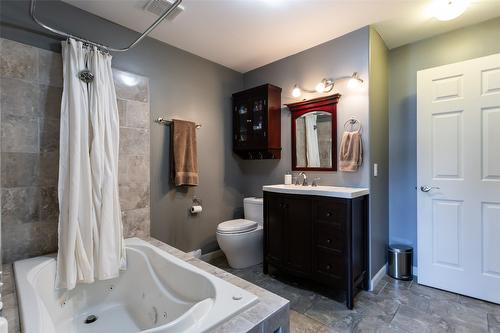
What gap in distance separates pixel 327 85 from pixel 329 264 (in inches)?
66.7

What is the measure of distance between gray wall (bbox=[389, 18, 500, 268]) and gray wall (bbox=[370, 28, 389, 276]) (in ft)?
0.24

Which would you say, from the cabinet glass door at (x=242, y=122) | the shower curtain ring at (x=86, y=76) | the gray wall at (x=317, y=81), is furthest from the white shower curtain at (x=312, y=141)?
the shower curtain ring at (x=86, y=76)

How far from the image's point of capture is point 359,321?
169 centimetres

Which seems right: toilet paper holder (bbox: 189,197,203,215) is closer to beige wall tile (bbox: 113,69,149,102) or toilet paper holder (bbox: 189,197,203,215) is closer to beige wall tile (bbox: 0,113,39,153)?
beige wall tile (bbox: 113,69,149,102)

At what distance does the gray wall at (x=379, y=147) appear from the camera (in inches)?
86.4

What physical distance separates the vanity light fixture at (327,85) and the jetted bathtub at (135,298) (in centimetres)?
197

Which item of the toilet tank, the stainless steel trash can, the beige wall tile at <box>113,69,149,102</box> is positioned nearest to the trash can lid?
the stainless steel trash can

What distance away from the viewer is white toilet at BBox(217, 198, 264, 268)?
2.45 metres

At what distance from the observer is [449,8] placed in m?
1.73

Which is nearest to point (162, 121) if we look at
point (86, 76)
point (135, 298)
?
point (86, 76)

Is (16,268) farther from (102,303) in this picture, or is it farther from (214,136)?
(214,136)

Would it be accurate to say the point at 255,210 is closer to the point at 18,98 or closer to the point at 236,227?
the point at 236,227

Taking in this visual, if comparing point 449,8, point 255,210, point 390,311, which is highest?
point 449,8

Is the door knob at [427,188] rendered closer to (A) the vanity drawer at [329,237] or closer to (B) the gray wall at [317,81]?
(B) the gray wall at [317,81]
